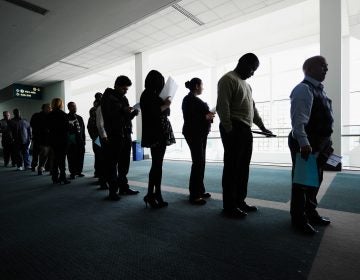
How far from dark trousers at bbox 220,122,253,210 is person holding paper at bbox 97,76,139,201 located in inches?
48.7

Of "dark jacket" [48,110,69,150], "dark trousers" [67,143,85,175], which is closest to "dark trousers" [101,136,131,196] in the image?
"dark jacket" [48,110,69,150]

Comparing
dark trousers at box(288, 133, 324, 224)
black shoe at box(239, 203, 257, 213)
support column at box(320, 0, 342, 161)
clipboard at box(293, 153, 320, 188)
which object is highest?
support column at box(320, 0, 342, 161)

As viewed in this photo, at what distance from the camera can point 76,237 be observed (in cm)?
180

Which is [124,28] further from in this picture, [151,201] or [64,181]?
[151,201]

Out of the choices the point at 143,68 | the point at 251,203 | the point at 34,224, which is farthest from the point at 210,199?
the point at 143,68

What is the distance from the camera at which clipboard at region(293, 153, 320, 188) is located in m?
1.63

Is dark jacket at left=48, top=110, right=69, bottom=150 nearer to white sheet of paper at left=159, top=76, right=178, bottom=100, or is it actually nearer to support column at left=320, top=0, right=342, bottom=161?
white sheet of paper at left=159, top=76, right=178, bottom=100

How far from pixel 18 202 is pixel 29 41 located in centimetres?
482

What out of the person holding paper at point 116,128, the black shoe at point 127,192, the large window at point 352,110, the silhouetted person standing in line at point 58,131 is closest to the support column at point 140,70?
the silhouetted person standing in line at point 58,131

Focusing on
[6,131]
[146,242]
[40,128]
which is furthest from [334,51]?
[6,131]

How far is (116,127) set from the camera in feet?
9.10

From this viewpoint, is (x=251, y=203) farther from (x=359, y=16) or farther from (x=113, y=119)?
(x=359, y=16)

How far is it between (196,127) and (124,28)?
4208 mm

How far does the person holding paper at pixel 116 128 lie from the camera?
275 cm
